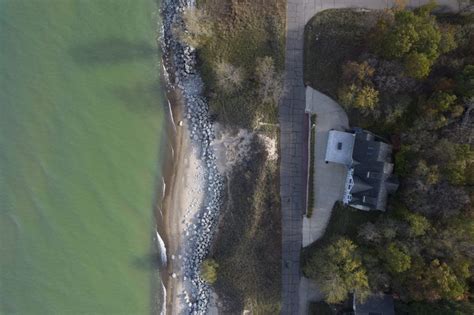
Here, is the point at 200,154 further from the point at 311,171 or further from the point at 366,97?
the point at 366,97

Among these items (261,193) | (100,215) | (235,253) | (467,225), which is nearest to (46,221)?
(100,215)

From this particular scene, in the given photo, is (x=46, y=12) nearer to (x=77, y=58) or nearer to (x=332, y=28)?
(x=77, y=58)

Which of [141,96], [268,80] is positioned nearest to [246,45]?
[268,80]

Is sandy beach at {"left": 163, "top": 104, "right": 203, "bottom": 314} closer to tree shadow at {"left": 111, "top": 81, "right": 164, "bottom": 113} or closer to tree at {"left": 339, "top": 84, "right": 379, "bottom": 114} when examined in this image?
tree shadow at {"left": 111, "top": 81, "right": 164, "bottom": 113}

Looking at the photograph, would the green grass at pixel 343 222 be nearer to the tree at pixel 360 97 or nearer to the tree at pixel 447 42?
the tree at pixel 360 97

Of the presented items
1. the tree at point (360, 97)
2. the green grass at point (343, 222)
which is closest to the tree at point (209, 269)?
the green grass at point (343, 222)

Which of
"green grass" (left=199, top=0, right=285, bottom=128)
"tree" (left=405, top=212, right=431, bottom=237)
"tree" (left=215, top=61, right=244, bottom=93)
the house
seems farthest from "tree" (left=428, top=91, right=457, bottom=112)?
"tree" (left=215, top=61, right=244, bottom=93)
